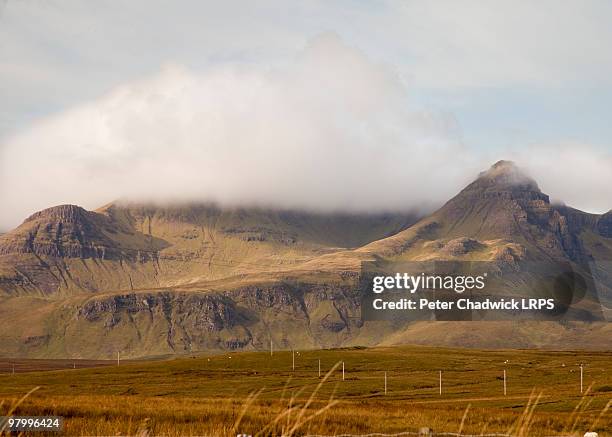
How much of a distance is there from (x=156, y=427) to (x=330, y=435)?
6.21 metres

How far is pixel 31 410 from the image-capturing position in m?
31.9

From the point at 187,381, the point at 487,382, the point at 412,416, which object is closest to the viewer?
the point at 412,416

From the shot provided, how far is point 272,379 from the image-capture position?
A: 193000 millimetres

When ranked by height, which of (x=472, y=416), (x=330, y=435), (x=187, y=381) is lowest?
(x=187, y=381)

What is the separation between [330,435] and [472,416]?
17833mm

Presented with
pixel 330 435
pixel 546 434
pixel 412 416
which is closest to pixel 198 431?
pixel 330 435

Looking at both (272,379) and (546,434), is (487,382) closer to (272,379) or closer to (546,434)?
(272,379)

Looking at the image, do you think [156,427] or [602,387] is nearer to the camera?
[156,427]

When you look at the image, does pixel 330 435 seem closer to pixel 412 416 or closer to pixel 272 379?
pixel 412 416

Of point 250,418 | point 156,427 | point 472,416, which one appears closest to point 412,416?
point 472,416

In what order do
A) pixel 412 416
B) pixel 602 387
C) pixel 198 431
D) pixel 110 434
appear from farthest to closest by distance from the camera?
pixel 602 387
pixel 412 416
pixel 198 431
pixel 110 434

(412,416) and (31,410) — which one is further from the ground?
(31,410)

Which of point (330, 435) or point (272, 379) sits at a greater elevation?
point (330, 435)

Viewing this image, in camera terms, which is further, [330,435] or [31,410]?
[31,410]
